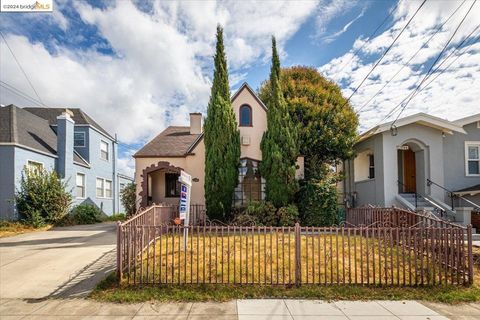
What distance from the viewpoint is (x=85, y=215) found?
18.3m

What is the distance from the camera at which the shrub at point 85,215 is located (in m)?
17.9

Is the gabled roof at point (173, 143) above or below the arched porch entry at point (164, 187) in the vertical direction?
above

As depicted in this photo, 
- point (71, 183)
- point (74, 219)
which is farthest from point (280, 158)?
point (71, 183)

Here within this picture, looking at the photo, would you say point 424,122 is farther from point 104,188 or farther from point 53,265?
point 104,188

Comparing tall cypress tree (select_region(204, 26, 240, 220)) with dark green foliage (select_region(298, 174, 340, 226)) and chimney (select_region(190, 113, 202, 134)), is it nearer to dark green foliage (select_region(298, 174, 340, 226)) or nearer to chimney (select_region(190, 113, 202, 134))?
dark green foliage (select_region(298, 174, 340, 226))

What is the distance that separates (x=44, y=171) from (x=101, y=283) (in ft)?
41.0

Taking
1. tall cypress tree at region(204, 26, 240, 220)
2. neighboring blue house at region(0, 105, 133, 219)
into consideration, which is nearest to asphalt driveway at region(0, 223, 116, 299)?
tall cypress tree at region(204, 26, 240, 220)

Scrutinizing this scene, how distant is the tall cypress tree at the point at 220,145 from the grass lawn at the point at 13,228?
8.33 meters

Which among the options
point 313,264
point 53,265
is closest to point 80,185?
point 53,265

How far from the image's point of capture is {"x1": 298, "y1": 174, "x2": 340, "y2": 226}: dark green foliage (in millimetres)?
13461

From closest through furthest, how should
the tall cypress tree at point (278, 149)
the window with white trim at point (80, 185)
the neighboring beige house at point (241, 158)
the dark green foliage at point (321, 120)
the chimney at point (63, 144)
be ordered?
the tall cypress tree at point (278, 149)
the neighboring beige house at point (241, 158)
the dark green foliage at point (321, 120)
the chimney at point (63, 144)
the window with white trim at point (80, 185)

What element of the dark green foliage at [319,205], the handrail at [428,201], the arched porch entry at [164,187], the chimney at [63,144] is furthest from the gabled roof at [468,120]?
the chimney at [63,144]

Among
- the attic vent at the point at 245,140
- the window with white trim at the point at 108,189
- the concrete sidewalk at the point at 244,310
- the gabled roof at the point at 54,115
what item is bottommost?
the concrete sidewalk at the point at 244,310

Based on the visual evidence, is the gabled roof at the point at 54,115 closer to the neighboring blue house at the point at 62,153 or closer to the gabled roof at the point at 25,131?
the neighboring blue house at the point at 62,153
